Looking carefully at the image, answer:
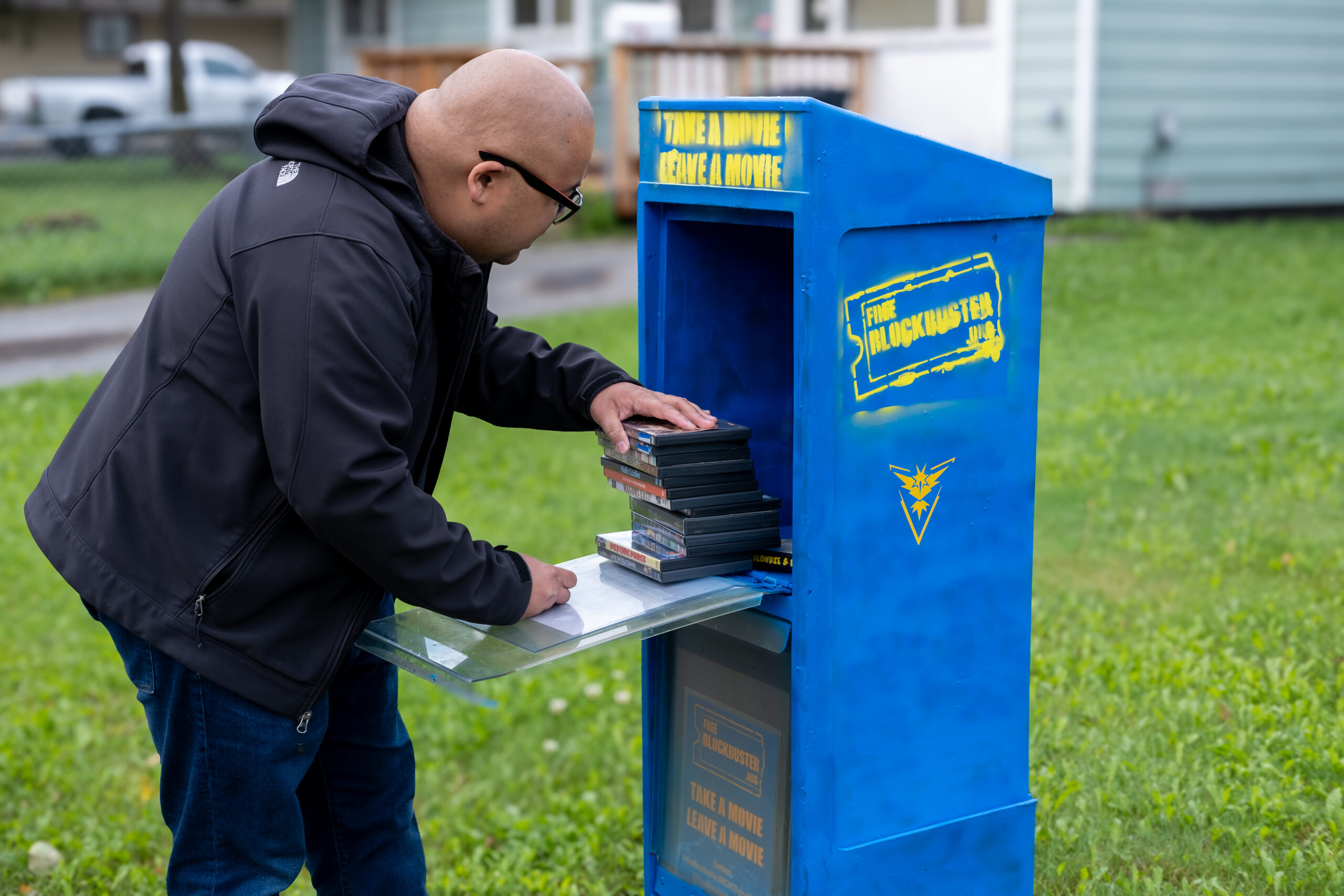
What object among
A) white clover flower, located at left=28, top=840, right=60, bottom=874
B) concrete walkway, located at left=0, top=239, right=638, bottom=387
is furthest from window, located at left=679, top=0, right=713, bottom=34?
white clover flower, located at left=28, top=840, right=60, bottom=874

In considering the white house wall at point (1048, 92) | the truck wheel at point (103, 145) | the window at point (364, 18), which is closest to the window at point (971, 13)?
the white house wall at point (1048, 92)

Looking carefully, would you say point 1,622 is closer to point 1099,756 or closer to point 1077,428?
point 1099,756

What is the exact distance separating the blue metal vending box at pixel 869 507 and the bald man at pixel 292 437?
14.8 inches

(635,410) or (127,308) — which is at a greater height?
(635,410)

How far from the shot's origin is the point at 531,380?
2607 millimetres

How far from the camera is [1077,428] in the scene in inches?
245

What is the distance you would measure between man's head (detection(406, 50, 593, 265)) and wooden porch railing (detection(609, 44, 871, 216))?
10561mm

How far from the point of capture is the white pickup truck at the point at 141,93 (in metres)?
24.3

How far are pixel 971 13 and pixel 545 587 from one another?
11.5 metres

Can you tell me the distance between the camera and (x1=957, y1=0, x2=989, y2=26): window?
12.4m

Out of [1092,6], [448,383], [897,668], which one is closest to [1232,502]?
[897,668]

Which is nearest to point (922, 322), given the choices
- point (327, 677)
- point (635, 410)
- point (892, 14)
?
point (635, 410)

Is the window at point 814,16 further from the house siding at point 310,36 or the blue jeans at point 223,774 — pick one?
the blue jeans at point 223,774

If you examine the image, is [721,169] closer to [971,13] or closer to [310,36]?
[971,13]
